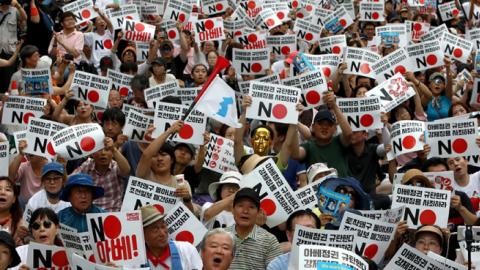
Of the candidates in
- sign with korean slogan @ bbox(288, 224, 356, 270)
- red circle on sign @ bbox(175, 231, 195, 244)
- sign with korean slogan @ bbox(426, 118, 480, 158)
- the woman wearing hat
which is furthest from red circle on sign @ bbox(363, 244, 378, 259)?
sign with korean slogan @ bbox(426, 118, 480, 158)

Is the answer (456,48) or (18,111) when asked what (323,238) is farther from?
(456,48)

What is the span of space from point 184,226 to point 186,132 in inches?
104

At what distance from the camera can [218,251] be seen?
31.3ft

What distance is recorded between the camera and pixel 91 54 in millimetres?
21375

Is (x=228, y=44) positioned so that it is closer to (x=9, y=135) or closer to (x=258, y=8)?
(x=258, y=8)

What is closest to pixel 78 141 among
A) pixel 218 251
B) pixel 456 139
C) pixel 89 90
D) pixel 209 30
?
pixel 89 90

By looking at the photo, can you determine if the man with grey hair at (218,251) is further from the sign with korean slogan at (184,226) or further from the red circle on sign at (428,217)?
the red circle on sign at (428,217)

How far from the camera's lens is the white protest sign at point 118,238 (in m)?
10.3

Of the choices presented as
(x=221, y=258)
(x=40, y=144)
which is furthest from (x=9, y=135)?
(x=221, y=258)

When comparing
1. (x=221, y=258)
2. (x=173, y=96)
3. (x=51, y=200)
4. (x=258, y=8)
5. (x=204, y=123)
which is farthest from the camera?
(x=258, y=8)

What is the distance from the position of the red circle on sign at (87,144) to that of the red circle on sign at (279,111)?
2.00m

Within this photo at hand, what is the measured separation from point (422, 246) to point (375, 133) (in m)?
5.39

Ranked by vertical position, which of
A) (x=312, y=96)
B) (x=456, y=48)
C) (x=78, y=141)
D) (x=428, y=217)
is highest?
(x=456, y=48)

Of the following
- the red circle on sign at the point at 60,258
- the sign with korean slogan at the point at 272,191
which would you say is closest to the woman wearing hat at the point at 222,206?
the sign with korean slogan at the point at 272,191
